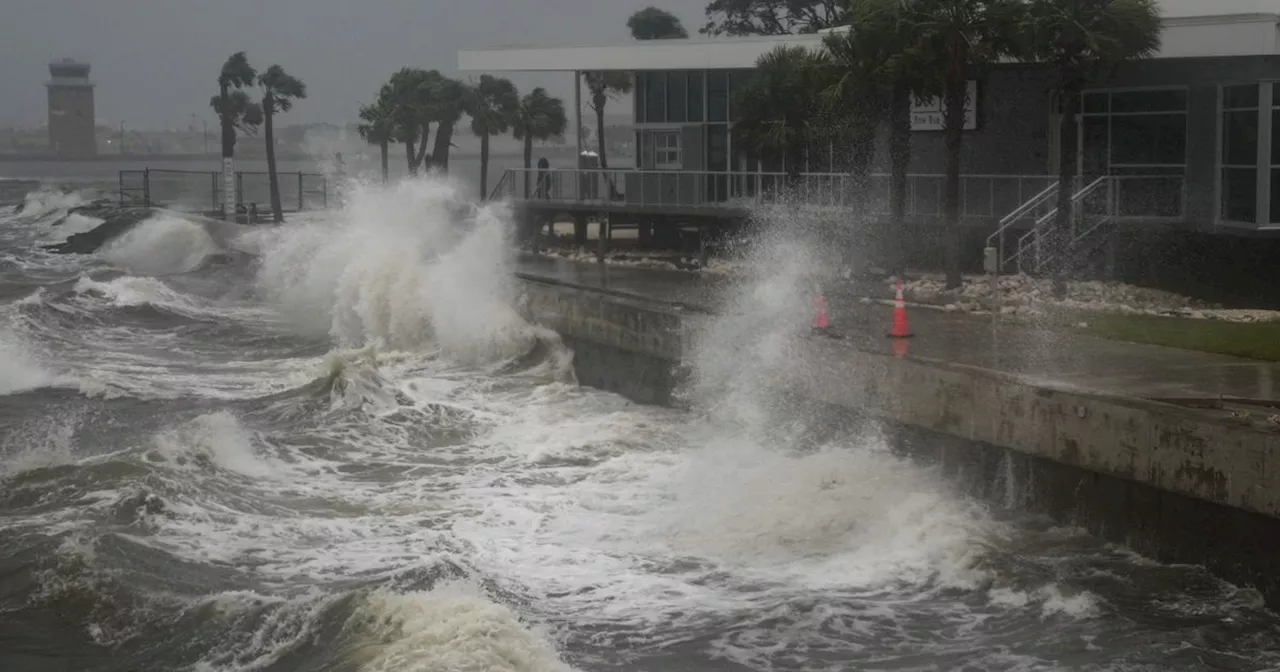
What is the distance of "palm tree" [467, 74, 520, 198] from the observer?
51.4m

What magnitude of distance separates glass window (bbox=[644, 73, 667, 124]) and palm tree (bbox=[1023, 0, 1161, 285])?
46.1ft

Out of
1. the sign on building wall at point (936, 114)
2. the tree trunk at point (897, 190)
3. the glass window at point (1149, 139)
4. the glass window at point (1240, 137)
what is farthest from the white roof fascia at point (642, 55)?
the glass window at point (1240, 137)

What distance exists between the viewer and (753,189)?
105 feet

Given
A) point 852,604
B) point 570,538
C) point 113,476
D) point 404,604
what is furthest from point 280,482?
point 852,604

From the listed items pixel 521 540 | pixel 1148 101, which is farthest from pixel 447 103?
pixel 521 540

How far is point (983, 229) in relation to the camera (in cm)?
2459

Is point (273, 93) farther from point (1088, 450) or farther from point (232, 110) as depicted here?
point (1088, 450)

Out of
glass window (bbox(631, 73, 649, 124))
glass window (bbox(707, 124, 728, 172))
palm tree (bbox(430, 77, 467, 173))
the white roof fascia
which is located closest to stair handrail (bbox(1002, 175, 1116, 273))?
the white roof fascia

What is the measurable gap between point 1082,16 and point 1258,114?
2.83 meters

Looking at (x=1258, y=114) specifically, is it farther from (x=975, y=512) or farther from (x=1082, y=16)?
(x=975, y=512)

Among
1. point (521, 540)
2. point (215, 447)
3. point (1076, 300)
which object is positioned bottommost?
point (521, 540)

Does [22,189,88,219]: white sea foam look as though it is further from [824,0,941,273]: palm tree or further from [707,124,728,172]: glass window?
[824,0,941,273]: palm tree

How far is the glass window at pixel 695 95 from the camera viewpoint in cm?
3409

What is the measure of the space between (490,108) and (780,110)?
24853mm
